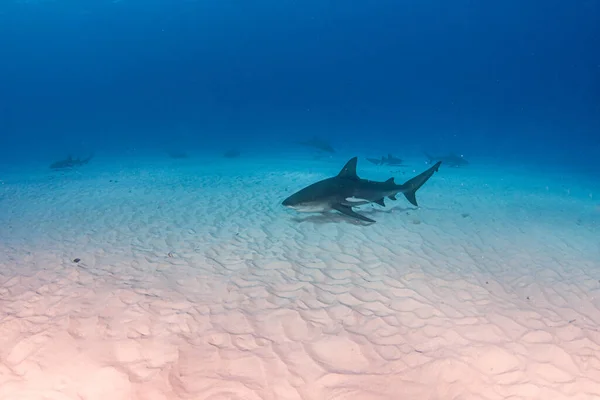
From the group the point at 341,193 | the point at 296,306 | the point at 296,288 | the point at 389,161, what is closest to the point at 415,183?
the point at 341,193

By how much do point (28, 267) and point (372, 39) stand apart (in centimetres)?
15307

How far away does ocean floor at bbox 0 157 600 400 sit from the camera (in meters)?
3.72

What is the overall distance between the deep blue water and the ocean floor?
76.3 m

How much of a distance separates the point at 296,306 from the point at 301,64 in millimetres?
149980

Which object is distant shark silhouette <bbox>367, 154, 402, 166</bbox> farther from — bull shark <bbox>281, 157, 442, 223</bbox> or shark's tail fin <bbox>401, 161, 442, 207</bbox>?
bull shark <bbox>281, 157, 442, 223</bbox>

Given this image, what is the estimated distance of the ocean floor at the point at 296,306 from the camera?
3725 millimetres

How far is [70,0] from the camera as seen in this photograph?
71312 mm

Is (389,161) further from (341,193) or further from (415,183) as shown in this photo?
(341,193)

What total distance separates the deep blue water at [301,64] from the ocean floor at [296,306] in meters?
76.3

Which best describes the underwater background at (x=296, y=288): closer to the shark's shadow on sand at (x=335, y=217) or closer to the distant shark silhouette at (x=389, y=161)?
the shark's shadow on sand at (x=335, y=217)

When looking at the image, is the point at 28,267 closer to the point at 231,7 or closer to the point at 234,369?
the point at 234,369

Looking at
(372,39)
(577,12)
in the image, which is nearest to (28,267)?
(577,12)

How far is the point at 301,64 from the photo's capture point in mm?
141875

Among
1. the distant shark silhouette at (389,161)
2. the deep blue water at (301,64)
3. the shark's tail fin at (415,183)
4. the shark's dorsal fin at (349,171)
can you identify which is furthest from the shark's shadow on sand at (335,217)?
the deep blue water at (301,64)
